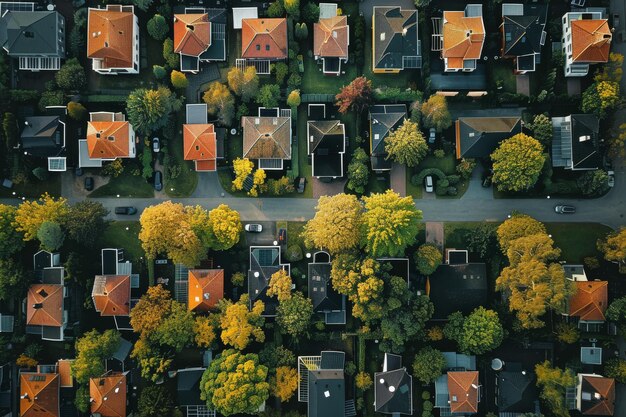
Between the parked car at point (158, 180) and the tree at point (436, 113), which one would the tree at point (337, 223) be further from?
the parked car at point (158, 180)

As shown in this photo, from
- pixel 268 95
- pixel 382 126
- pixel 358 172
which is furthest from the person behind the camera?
pixel 268 95

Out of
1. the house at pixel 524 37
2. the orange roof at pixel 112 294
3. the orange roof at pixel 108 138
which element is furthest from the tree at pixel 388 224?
the orange roof at pixel 108 138

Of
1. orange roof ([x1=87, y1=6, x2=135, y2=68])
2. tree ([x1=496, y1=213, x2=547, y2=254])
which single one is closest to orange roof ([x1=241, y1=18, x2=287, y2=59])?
orange roof ([x1=87, y1=6, x2=135, y2=68])

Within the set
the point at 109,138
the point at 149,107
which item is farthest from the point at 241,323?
the point at 149,107

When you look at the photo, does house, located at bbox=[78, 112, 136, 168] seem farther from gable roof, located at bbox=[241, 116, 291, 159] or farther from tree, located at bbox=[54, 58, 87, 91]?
gable roof, located at bbox=[241, 116, 291, 159]

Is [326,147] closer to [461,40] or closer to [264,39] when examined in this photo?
[264,39]

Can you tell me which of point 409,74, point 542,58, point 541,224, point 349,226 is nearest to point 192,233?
point 349,226
